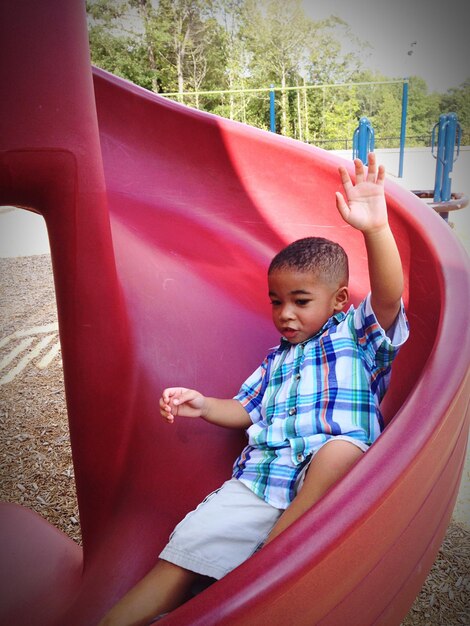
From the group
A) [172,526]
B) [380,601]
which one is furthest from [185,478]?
[380,601]

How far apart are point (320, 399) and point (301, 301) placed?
7.4 inches

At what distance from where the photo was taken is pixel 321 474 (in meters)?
0.76

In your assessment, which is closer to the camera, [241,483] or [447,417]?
[447,417]

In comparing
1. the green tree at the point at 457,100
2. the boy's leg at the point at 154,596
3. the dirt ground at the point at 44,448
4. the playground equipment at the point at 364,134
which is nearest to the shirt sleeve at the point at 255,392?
the boy's leg at the point at 154,596

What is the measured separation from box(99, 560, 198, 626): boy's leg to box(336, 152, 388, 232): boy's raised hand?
0.60m

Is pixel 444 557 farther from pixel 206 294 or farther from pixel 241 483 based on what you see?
pixel 206 294

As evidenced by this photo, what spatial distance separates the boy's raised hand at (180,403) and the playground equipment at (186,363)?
99 mm

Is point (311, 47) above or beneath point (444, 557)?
above

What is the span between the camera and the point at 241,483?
89 centimetres

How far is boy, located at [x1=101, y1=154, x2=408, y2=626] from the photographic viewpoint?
783mm

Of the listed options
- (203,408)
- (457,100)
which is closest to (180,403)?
(203,408)

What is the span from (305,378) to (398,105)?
1626 cm

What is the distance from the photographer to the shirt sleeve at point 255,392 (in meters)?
1.05

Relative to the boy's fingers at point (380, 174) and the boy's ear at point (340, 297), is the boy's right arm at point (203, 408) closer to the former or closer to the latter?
the boy's ear at point (340, 297)
